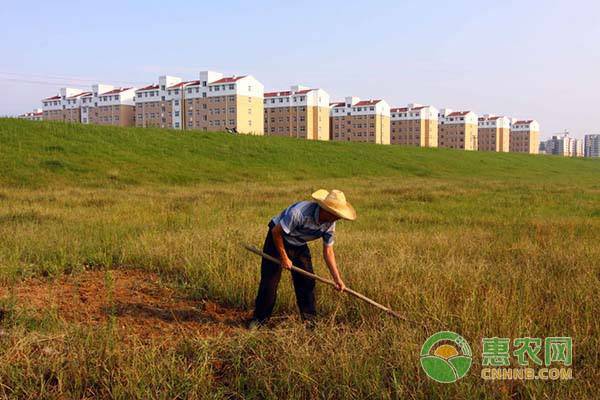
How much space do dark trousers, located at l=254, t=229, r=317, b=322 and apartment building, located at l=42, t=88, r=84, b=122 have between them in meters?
91.7

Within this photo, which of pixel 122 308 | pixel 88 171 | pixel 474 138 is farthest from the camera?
pixel 474 138

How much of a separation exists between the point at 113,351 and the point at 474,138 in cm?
10653

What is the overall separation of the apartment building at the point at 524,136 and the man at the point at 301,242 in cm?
12672

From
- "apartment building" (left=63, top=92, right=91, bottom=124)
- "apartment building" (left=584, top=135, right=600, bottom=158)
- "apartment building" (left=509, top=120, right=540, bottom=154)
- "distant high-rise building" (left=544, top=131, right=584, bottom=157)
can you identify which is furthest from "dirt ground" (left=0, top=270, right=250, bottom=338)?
"apartment building" (left=584, top=135, right=600, bottom=158)

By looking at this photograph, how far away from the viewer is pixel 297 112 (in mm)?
84000

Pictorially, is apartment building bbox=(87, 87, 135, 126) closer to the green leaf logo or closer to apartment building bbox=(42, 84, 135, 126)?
apartment building bbox=(42, 84, 135, 126)

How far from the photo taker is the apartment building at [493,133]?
112 m

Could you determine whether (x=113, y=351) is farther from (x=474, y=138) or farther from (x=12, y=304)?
(x=474, y=138)

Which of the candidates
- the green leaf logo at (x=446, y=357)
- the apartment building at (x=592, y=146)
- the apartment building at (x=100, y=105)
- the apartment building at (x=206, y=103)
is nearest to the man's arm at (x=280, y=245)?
the green leaf logo at (x=446, y=357)

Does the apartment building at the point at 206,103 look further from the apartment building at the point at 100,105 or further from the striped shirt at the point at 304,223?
the striped shirt at the point at 304,223

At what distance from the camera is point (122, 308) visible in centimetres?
446

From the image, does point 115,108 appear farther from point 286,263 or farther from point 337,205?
point 337,205

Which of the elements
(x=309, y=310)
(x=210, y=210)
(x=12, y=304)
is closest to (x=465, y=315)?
(x=309, y=310)

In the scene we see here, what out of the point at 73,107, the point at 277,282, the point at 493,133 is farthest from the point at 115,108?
the point at 277,282
